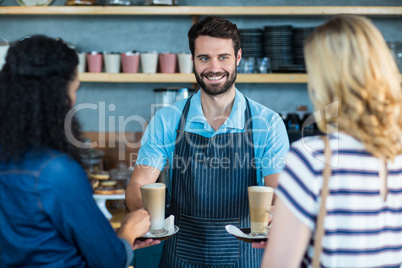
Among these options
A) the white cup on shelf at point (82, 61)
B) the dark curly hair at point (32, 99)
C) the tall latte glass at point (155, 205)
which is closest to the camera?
the dark curly hair at point (32, 99)

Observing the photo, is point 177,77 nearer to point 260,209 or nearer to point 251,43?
point 251,43

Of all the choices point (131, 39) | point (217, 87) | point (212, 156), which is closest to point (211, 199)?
point (212, 156)

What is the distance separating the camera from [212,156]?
1795 millimetres

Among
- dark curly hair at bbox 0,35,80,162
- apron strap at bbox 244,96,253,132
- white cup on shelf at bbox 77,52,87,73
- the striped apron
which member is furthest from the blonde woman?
white cup on shelf at bbox 77,52,87,73

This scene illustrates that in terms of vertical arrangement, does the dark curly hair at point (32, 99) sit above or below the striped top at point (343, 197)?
above

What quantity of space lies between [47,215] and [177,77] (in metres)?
2.00

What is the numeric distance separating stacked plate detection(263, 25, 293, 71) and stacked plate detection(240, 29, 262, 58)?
0.05 meters

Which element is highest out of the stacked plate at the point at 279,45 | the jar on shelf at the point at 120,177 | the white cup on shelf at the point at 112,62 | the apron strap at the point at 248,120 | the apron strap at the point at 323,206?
the stacked plate at the point at 279,45

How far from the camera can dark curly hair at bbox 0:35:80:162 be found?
0.96 metres

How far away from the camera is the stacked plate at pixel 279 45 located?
9.32 ft

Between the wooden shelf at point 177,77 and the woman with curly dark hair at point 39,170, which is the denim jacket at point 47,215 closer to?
the woman with curly dark hair at point 39,170

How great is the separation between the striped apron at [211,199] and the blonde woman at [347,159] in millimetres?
823

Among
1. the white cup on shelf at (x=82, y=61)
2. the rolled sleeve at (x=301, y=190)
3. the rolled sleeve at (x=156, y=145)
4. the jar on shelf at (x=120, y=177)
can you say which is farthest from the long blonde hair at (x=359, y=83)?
the white cup on shelf at (x=82, y=61)

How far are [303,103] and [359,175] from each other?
2433 millimetres
